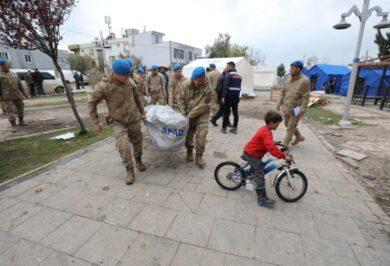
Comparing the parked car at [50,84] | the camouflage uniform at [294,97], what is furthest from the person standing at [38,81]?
the camouflage uniform at [294,97]

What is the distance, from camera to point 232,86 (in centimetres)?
571

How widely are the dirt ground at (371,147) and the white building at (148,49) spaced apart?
3370cm

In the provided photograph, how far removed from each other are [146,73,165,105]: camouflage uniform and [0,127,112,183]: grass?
6.64ft

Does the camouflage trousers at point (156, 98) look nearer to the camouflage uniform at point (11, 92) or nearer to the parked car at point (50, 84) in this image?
the camouflage uniform at point (11, 92)

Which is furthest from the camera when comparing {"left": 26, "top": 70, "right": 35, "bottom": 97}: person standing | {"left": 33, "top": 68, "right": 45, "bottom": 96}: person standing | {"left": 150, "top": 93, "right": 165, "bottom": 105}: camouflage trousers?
{"left": 33, "top": 68, "right": 45, "bottom": 96}: person standing

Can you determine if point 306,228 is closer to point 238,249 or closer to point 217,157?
point 238,249

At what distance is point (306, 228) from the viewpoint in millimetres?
2383

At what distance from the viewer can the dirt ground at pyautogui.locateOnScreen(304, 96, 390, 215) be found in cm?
335

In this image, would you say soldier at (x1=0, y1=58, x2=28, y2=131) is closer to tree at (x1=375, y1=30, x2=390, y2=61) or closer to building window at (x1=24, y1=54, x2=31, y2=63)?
tree at (x1=375, y1=30, x2=390, y2=61)

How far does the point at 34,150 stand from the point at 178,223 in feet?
13.4

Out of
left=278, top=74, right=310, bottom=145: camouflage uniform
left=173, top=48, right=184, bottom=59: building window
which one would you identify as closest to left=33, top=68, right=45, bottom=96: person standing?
left=278, top=74, right=310, bottom=145: camouflage uniform

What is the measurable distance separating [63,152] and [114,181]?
1.96 meters

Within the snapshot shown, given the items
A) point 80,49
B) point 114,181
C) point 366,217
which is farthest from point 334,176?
point 80,49

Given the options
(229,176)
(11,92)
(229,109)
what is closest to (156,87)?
(229,109)
